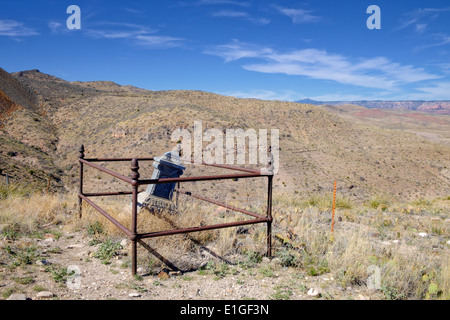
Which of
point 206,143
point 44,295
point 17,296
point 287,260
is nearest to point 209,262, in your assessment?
point 287,260

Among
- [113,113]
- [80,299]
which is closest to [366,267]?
[80,299]

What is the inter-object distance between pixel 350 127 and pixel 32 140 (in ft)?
150

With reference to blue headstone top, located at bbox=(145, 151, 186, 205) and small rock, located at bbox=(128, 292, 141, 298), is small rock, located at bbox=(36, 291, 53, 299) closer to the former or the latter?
small rock, located at bbox=(128, 292, 141, 298)

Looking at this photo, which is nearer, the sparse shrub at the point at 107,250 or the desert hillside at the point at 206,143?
the sparse shrub at the point at 107,250

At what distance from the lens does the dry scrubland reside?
3.50 m

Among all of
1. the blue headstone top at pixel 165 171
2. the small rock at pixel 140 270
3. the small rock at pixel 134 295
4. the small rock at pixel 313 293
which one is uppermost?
the blue headstone top at pixel 165 171

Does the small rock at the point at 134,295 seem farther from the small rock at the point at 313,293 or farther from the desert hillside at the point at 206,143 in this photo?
the desert hillside at the point at 206,143

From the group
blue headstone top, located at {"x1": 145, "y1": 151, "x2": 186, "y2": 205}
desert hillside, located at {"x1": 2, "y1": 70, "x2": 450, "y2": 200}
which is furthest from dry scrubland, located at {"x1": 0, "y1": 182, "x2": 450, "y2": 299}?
desert hillside, located at {"x1": 2, "y1": 70, "x2": 450, "y2": 200}

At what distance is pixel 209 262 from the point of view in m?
4.15

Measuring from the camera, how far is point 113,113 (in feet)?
121

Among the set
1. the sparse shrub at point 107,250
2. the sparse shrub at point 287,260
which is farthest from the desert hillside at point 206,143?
the sparse shrub at point 287,260

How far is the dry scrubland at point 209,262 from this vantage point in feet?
11.5

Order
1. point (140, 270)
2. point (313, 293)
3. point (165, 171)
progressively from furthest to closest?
point (165, 171)
point (140, 270)
point (313, 293)

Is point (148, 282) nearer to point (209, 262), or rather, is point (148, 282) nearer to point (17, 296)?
point (209, 262)
